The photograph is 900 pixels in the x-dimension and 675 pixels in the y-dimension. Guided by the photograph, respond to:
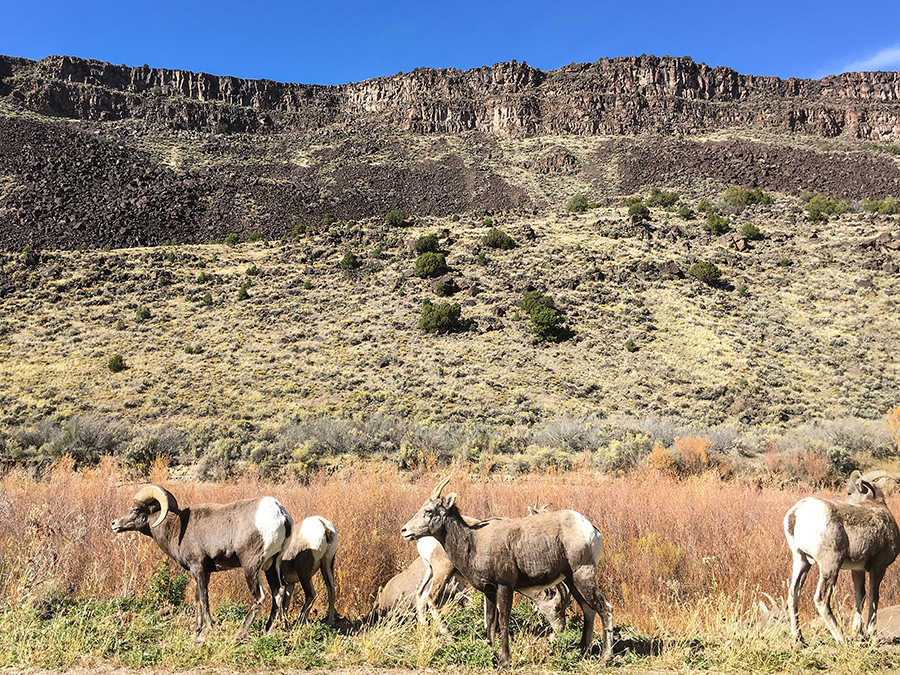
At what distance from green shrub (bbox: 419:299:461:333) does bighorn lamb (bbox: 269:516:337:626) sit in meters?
26.1

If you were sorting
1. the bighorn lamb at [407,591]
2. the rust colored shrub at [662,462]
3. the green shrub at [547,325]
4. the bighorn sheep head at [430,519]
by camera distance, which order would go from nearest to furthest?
the bighorn sheep head at [430,519] → the bighorn lamb at [407,591] → the rust colored shrub at [662,462] → the green shrub at [547,325]

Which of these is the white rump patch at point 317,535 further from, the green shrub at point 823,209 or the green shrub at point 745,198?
the green shrub at point 745,198

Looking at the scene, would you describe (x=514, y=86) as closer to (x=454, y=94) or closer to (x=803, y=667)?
(x=454, y=94)

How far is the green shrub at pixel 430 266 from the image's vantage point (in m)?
38.9

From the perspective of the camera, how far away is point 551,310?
3088cm

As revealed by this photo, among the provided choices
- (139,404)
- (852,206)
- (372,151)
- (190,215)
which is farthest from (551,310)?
(372,151)

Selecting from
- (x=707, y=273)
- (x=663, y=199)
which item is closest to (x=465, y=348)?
(x=707, y=273)

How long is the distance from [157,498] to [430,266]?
113ft

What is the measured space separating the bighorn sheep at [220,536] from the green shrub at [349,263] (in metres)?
37.3

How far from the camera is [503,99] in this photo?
10162 centimetres

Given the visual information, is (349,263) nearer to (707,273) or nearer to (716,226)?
(707,273)

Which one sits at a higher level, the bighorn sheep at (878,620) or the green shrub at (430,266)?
the green shrub at (430,266)

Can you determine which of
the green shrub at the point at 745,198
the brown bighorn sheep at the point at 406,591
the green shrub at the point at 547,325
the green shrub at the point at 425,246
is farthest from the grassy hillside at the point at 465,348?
the green shrub at the point at 745,198

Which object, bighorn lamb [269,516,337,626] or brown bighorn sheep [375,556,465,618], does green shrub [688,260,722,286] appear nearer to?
brown bighorn sheep [375,556,465,618]
